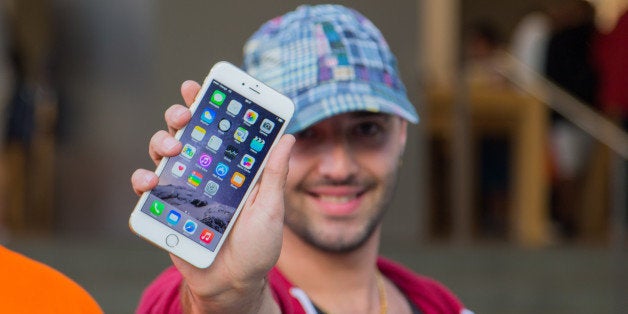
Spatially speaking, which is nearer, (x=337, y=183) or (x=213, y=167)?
(x=213, y=167)

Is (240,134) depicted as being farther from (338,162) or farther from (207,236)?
(338,162)

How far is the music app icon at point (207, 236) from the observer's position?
1.86m

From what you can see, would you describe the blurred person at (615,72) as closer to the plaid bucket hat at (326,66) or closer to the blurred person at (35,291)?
the plaid bucket hat at (326,66)

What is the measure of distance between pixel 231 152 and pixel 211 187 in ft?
0.22

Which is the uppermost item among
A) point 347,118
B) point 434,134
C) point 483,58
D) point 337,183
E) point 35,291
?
point 483,58

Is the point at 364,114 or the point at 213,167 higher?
the point at 364,114

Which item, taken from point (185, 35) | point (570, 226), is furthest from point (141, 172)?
point (570, 226)

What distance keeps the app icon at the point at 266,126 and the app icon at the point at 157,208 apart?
0.20 metres

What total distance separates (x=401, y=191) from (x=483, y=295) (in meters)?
1.31

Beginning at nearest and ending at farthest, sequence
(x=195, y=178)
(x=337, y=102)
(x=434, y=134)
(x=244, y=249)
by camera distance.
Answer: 1. (x=244, y=249)
2. (x=195, y=178)
3. (x=337, y=102)
4. (x=434, y=134)

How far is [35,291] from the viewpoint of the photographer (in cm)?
151

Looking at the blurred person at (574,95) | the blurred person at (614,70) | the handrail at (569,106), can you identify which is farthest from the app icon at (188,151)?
the blurred person at (574,95)

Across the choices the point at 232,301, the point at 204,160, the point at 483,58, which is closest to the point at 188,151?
the point at 204,160

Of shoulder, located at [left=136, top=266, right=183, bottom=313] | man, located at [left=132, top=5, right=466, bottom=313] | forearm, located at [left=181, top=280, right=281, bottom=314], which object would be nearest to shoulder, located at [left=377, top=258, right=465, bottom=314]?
man, located at [left=132, top=5, right=466, bottom=313]
